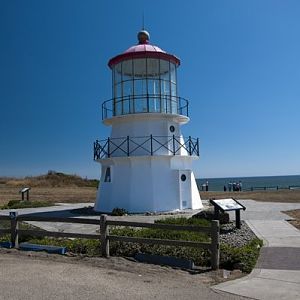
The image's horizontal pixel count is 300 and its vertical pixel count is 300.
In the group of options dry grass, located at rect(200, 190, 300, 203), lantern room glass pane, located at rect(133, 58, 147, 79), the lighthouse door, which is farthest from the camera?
dry grass, located at rect(200, 190, 300, 203)

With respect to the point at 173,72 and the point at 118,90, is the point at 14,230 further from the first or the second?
the point at 173,72

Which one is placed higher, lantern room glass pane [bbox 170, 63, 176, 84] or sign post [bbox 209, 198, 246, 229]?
lantern room glass pane [bbox 170, 63, 176, 84]

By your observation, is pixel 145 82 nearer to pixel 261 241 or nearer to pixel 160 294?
pixel 261 241

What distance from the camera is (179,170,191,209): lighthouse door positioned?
75.7ft

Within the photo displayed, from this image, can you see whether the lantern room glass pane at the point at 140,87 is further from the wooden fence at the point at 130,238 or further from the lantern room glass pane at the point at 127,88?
the wooden fence at the point at 130,238

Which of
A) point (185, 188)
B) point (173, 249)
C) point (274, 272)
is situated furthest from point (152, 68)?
point (274, 272)

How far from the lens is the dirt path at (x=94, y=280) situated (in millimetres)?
7117

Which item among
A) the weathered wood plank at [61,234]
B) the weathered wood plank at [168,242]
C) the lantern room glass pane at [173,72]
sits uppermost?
the lantern room glass pane at [173,72]

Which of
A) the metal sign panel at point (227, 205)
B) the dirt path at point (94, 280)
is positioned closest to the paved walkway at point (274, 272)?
the dirt path at point (94, 280)

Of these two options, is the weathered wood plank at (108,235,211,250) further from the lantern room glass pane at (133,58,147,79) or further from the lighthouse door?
the lantern room glass pane at (133,58,147,79)

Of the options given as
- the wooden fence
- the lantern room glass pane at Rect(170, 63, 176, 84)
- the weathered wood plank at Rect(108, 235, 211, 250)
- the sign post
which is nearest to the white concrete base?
the lantern room glass pane at Rect(170, 63, 176, 84)

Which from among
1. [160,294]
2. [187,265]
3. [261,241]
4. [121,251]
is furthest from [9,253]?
[261,241]

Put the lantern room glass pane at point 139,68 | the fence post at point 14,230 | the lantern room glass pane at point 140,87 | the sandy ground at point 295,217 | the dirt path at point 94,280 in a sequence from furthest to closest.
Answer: the lantern room glass pane at point 139,68
the lantern room glass pane at point 140,87
the sandy ground at point 295,217
the fence post at point 14,230
the dirt path at point 94,280

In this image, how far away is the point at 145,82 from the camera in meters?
23.3
